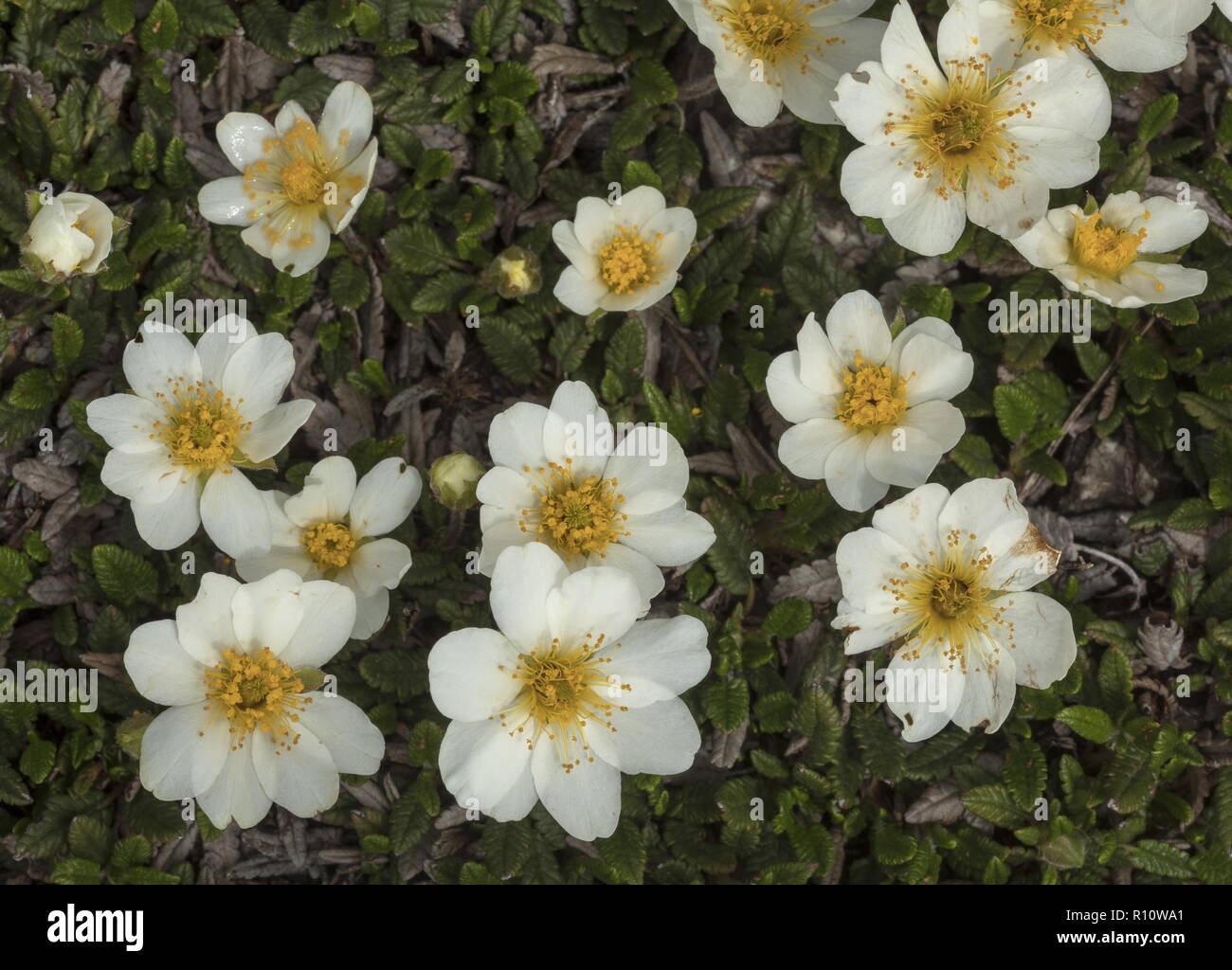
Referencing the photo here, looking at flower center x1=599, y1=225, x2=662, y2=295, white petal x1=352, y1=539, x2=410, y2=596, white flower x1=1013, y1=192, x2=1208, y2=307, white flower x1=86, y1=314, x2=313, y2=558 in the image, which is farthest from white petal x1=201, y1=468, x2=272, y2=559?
white flower x1=1013, y1=192, x2=1208, y2=307

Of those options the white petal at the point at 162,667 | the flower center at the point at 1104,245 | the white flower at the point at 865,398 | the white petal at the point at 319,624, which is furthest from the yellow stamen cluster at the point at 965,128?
the white petal at the point at 162,667

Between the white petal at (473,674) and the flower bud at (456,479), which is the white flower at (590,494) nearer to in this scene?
the flower bud at (456,479)

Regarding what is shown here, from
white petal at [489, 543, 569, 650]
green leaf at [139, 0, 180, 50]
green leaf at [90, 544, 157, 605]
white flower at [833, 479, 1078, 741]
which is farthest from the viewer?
green leaf at [139, 0, 180, 50]

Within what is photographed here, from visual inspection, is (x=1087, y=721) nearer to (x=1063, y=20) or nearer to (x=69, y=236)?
(x=1063, y=20)

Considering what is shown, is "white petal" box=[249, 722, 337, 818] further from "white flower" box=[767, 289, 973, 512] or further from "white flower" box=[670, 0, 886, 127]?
"white flower" box=[670, 0, 886, 127]

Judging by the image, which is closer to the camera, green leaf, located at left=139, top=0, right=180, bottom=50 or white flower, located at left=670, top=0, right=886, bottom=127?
white flower, located at left=670, top=0, right=886, bottom=127

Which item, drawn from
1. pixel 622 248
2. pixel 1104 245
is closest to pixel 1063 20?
pixel 1104 245
